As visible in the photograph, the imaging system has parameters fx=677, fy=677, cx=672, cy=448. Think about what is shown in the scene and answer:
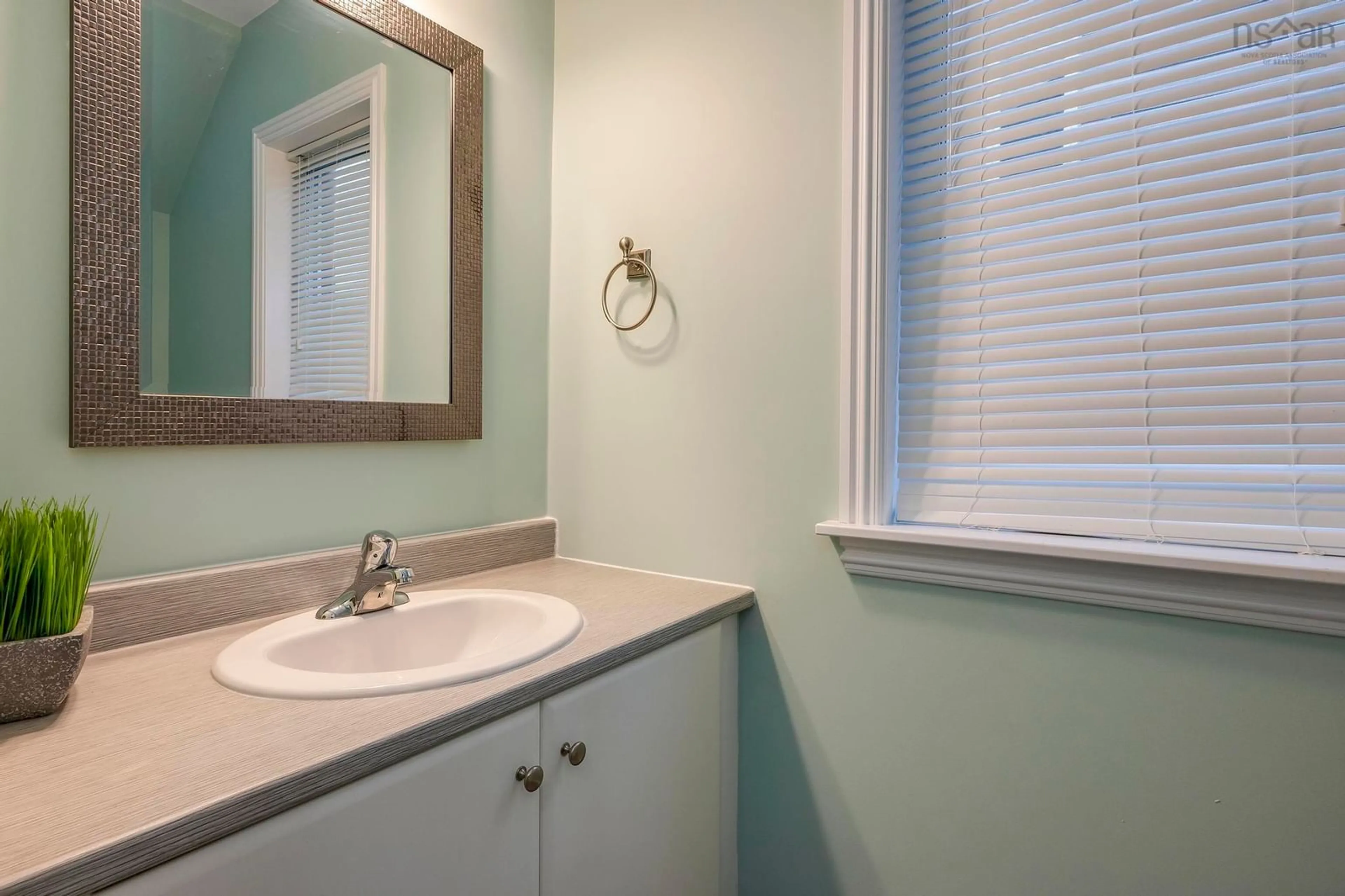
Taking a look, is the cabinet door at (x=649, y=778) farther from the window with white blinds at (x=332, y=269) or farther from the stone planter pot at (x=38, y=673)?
the window with white blinds at (x=332, y=269)

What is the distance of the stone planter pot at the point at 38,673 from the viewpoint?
669 millimetres

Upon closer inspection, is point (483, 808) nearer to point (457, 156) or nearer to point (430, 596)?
point (430, 596)

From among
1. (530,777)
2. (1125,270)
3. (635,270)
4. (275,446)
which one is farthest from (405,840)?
(1125,270)

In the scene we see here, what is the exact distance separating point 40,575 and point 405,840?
1.51 feet

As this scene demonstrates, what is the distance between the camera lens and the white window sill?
84cm

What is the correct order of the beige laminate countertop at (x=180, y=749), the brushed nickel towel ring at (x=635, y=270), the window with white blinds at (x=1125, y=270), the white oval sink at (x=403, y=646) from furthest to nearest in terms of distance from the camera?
the brushed nickel towel ring at (x=635, y=270) → the window with white blinds at (x=1125, y=270) → the white oval sink at (x=403, y=646) → the beige laminate countertop at (x=180, y=749)

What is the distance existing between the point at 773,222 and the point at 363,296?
0.76m

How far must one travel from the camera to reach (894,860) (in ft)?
3.76

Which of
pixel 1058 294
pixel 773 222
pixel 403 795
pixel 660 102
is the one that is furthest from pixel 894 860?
pixel 660 102

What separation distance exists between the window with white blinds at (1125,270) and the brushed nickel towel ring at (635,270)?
49cm

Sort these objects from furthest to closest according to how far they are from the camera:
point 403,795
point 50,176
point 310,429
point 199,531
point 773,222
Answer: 1. point 773,222
2. point 310,429
3. point 199,531
4. point 50,176
5. point 403,795

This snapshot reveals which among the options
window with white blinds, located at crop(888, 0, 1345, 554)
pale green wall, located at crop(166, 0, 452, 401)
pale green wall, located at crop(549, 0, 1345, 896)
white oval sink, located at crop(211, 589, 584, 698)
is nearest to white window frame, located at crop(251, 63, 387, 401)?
pale green wall, located at crop(166, 0, 452, 401)

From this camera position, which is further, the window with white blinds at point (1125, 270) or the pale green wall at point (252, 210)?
the pale green wall at point (252, 210)

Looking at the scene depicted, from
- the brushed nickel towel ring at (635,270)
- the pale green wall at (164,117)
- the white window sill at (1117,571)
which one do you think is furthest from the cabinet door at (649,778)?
the pale green wall at (164,117)
